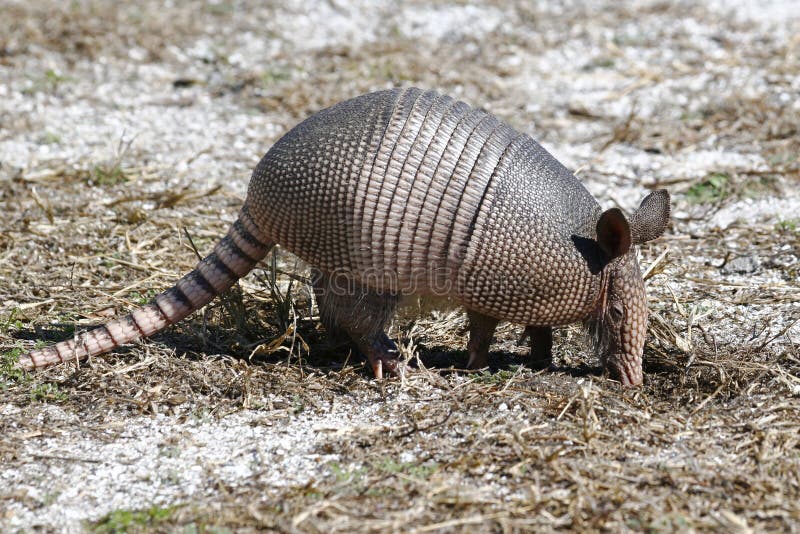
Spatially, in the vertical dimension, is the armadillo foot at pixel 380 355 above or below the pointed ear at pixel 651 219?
below

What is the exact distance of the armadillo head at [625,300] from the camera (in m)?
5.26

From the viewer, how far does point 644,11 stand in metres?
12.4

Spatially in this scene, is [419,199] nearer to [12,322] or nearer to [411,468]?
[411,468]

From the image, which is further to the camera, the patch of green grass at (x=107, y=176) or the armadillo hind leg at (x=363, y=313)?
the patch of green grass at (x=107, y=176)

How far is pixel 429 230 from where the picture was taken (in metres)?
5.06

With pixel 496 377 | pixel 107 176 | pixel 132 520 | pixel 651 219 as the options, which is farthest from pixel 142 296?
pixel 651 219

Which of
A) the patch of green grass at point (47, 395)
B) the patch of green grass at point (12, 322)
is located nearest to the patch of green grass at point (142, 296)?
the patch of green grass at point (12, 322)

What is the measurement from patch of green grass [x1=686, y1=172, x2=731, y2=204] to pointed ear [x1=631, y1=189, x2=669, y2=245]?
9.54ft

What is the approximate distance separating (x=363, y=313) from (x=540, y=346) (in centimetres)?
116

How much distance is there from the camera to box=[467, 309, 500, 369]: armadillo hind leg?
554 centimetres

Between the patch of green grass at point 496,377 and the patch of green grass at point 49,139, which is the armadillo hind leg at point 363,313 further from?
the patch of green grass at point 49,139

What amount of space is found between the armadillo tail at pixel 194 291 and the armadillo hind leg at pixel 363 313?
453 millimetres

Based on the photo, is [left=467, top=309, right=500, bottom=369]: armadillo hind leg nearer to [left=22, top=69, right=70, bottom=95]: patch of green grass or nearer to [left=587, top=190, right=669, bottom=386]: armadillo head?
[left=587, top=190, right=669, bottom=386]: armadillo head

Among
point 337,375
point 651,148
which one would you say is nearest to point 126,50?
point 651,148
